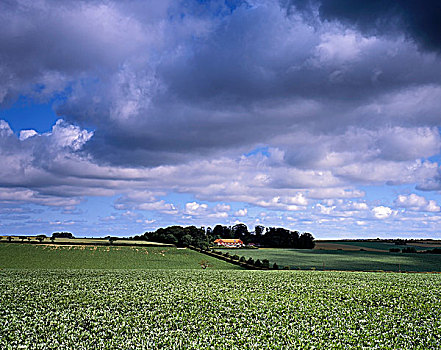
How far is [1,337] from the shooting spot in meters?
20.1

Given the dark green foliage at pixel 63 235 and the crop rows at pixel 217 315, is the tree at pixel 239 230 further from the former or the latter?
the crop rows at pixel 217 315

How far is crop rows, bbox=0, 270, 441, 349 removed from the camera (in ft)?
65.1

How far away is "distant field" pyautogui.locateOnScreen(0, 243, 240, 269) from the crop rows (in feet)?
113

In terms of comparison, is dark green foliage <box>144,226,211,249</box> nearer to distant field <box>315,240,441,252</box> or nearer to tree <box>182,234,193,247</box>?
tree <box>182,234,193,247</box>

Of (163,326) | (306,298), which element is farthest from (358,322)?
(163,326)

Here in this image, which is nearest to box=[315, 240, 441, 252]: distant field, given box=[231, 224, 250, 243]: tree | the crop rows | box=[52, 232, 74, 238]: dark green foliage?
box=[231, 224, 250, 243]: tree

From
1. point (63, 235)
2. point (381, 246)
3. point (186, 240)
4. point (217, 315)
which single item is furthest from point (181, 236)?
point (217, 315)

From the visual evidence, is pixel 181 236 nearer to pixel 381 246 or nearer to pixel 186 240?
pixel 186 240

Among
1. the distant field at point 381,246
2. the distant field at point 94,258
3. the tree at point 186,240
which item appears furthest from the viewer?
the distant field at point 381,246

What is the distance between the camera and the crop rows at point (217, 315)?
19.8 metres

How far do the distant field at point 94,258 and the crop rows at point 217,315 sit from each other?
34.4 meters

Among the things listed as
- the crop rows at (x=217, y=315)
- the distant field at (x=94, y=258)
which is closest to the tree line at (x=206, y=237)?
the distant field at (x=94, y=258)

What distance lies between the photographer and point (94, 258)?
76.8 meters

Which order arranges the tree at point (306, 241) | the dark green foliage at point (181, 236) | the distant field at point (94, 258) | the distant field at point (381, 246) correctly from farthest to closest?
the tree at point (306, 241), the distant field at point (381, 246), the dark green foliage at point (181, 236), the distant field at point (94, 258)
